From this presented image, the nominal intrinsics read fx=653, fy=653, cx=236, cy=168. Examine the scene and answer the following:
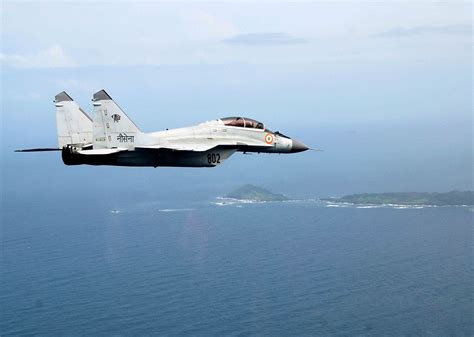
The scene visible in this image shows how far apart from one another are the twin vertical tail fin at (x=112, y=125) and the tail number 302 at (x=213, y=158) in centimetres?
565

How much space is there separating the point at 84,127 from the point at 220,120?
37.0 feet

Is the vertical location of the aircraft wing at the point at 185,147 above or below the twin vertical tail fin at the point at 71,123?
below

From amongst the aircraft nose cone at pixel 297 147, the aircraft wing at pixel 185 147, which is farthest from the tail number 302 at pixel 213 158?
the aircraft nose cone at pixel 297 147

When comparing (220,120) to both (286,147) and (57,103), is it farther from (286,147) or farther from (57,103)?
(57,103)

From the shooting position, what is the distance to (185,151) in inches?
1768

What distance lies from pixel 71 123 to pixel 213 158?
12.8m

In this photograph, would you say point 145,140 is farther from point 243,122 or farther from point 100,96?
point 243,122

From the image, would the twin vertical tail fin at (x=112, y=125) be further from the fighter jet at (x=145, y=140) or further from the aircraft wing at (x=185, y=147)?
the aircraft wing at (x=185, y=147)

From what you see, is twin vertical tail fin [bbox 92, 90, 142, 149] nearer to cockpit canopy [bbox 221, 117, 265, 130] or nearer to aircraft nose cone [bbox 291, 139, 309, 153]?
cockpit canopy [bbox 221, 117, 265, 130]

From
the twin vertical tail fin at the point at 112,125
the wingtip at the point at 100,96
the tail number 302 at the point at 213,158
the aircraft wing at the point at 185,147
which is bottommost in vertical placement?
the tail number 302 at the point at 213,158

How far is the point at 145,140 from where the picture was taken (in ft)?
144

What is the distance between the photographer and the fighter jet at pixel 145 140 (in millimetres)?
43625

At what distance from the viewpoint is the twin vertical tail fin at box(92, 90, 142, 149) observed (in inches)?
1716

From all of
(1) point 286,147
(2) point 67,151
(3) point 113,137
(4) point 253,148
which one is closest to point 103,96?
(3) point 113,137
